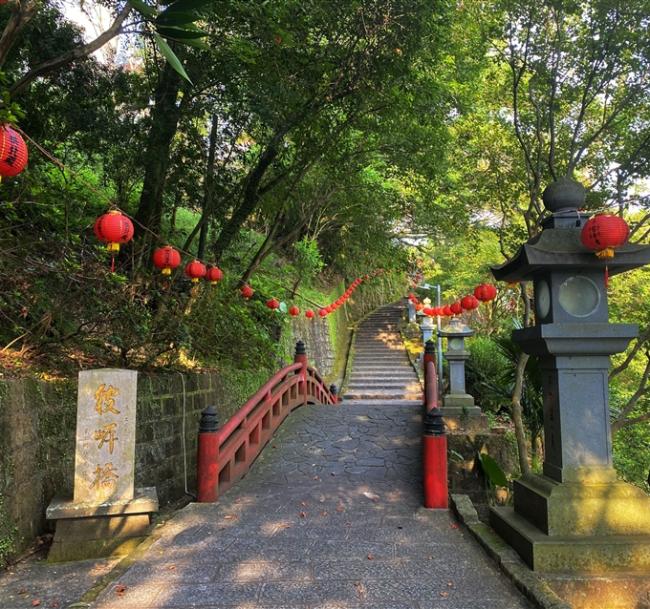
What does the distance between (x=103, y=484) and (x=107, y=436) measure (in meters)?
0.45

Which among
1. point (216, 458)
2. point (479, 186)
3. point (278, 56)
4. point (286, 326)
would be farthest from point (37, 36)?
point (286, 326)

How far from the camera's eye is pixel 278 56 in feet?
21.5

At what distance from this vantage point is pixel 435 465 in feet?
18.3

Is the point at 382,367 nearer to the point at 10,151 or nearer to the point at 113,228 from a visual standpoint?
the point at 113,228

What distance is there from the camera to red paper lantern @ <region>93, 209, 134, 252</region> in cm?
463

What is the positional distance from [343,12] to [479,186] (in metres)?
4.00

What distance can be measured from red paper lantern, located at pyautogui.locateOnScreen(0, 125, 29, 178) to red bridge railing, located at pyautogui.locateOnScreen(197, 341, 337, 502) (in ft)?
11.1

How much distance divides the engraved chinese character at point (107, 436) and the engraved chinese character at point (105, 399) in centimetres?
15

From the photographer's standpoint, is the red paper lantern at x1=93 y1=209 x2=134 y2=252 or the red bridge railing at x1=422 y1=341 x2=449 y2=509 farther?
the red bridge railing at x1=422 y1=341 x2=449 y2=509

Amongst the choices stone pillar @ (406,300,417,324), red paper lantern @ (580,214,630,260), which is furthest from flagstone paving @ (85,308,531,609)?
stone pillar @ (406,300,417,324)

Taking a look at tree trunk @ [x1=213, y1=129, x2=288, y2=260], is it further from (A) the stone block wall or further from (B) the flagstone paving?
(B) the flagstone paving

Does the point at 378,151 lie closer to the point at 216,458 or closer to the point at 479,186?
the point at 479,186

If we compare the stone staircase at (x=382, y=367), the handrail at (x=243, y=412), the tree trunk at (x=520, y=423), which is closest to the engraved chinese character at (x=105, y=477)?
the handrail at (x=243, y=412)

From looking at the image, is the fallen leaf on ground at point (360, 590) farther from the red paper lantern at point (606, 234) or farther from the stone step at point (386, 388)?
the stone step at point (386, 388)
